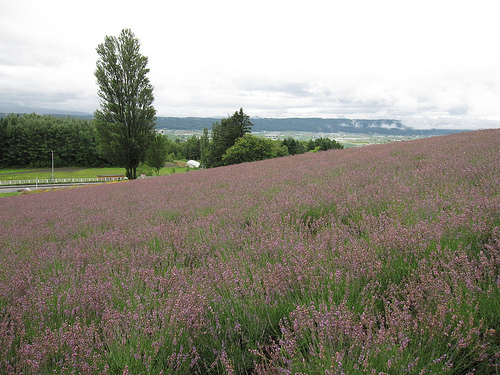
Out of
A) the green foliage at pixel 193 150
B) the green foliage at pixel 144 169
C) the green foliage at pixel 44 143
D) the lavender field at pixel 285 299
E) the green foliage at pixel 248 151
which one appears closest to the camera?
the lavender field at pixel 285 299

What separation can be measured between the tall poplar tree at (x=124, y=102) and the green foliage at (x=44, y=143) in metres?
47.9

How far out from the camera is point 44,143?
69.2 meters

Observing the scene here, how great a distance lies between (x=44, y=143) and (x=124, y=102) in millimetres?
57394

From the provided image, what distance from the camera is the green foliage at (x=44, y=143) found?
67.2m

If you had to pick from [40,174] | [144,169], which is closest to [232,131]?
[144,169]

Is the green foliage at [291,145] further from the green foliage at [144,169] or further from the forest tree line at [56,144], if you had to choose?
the green foliage at [144,169]

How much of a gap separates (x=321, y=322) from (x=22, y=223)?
7860 mm

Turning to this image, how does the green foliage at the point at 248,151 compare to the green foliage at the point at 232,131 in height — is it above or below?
below

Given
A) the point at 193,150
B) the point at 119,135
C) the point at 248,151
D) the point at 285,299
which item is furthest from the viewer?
the point at 193,150

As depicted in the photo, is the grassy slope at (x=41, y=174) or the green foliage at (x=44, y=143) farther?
the green foliage at (x=44, y=143)

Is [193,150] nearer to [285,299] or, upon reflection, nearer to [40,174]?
[40,174]

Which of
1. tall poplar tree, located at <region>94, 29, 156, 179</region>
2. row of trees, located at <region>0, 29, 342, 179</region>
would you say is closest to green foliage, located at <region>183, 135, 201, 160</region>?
row of trees, located at <region>0, 29, 342, 179</region>

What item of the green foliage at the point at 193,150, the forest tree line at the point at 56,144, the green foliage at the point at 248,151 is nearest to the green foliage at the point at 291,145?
the forest tree line at the point at 56,144

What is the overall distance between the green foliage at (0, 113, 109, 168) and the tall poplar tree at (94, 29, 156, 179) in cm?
4793
